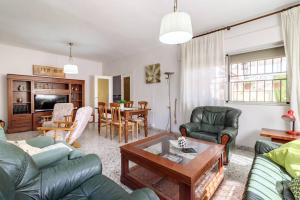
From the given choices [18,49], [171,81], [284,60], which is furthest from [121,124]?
[18,49]

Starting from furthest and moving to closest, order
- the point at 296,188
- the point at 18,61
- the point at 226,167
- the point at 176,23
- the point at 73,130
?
1. the point at 18,61
2. the point at 73,130
3. the point at 226,167
4. the point at 176,23
5. the point at 296,188

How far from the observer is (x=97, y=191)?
112 cm

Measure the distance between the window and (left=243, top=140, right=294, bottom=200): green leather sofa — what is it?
192cm

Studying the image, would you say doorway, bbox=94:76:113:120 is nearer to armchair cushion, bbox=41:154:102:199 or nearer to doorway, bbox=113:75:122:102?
doorway, bbox=113:75:122:102

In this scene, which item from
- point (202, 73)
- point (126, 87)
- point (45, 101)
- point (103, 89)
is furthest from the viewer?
point (103, 89)

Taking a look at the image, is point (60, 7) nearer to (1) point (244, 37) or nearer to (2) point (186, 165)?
(2) point (186, 165)

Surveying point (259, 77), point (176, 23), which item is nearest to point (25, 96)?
point (176, 23)

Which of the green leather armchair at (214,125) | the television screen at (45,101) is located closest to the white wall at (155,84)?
the green leather armchair at (214,125)

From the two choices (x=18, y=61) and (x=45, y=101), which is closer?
(x=18, y=61)

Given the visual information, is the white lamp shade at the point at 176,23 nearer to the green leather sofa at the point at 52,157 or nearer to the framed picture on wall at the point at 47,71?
the green leather sofa at the point at 52,157

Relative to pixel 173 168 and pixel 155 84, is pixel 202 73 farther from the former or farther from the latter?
pixel 173 168

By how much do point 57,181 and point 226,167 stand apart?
2.27m

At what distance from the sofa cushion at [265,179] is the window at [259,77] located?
1.93 meters

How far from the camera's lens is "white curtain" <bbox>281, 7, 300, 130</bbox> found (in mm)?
2420
